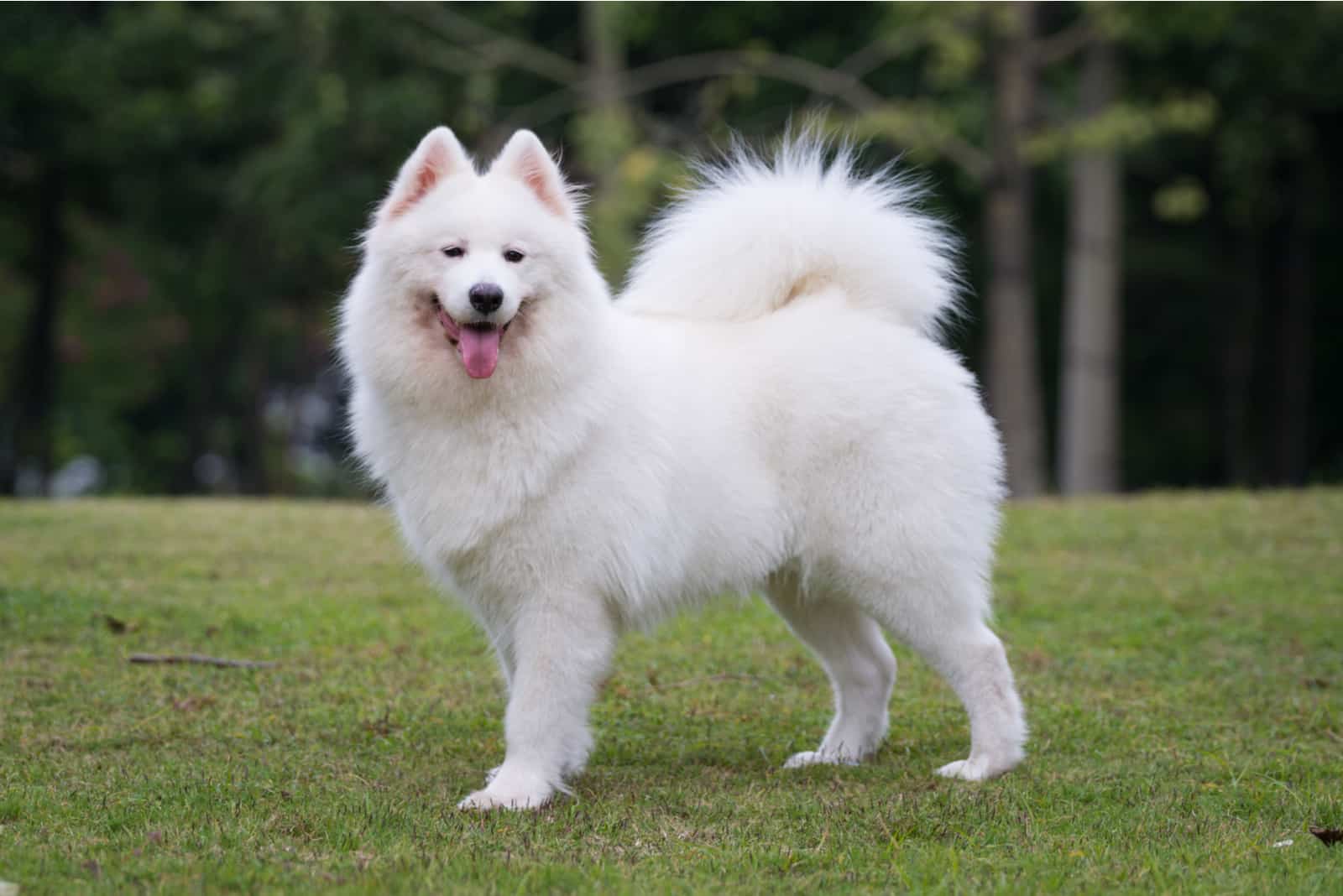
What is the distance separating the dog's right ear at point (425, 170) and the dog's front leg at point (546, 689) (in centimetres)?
130

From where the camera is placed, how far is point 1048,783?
16.7 feet

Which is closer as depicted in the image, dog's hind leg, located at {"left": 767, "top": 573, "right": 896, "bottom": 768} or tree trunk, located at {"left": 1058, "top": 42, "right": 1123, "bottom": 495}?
dog's hind leg, located at {"left": 767, "top": 573, "right": 896, "bottom": 768}

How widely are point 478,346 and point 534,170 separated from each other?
2.16 ft


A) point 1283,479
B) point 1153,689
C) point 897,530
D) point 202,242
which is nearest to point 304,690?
point 897,530

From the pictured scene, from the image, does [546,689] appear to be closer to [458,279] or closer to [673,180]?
[458,279]

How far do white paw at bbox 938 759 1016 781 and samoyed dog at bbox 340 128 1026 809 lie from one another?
1cm

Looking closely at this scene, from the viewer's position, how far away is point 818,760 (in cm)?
550

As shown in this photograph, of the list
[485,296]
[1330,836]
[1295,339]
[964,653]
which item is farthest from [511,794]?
[1295,339]

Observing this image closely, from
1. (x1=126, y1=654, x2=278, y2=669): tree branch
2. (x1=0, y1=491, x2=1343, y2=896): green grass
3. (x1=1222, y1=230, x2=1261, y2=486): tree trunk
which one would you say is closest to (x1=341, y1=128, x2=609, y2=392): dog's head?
(x1=0, y1=491, x2=1343, y2=896): green grass

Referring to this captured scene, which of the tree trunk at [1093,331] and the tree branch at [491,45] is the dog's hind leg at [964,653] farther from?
the tree branch at [491,45]

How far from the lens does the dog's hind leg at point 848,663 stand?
5.60 m

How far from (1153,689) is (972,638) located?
5.52 feet

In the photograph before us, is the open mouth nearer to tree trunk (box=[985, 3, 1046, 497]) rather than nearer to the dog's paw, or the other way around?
the dog's paw

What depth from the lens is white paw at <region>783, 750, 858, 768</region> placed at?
17.9ft
